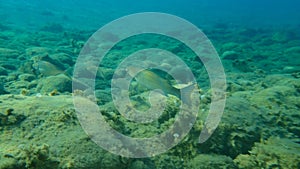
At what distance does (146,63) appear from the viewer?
9.04 metres

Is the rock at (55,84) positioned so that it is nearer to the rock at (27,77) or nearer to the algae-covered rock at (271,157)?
the rock at (27,77)

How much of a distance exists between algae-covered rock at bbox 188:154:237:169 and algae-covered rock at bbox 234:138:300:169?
144mm

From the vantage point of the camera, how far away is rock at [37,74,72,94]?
608 cm

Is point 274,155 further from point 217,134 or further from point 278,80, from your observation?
point 278,80

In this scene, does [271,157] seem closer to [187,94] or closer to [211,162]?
[211,162]

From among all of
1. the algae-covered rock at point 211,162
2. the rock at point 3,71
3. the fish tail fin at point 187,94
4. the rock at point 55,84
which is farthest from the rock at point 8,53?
the algae-covered rock at point 211,162

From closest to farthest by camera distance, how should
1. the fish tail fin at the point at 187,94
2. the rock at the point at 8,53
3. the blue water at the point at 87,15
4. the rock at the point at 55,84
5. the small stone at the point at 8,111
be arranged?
1. the small stone at the point at 8,111
2. the fish tail fin at the point at 187,94
3. the rock at the point at 55,84
4. the rock at the point at 8,53
5. the blue water at the point at 87,15

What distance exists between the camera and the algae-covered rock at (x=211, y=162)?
10.2 ft

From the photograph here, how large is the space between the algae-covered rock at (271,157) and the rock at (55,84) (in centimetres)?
400

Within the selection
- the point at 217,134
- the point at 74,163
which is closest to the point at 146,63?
the point at 217,134

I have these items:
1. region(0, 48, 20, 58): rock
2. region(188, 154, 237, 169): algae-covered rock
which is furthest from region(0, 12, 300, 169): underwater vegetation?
region(0, 48, 20, 58): rock

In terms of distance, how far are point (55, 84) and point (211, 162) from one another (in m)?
4.07

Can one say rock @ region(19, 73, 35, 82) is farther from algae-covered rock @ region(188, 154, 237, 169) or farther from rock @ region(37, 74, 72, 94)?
algae-covered rock @ region(188, 154, 237, 169)

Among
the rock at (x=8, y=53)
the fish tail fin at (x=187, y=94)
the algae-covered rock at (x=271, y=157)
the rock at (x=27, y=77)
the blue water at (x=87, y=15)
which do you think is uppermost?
the blue water at (x=87, y=15)
